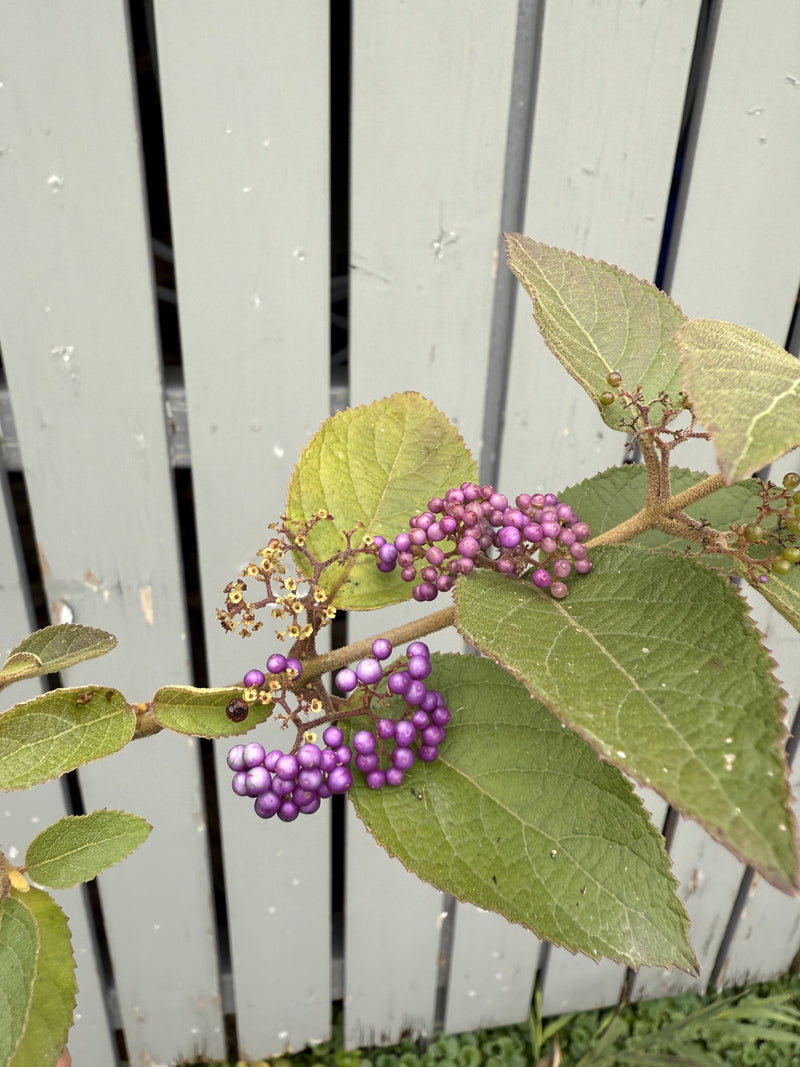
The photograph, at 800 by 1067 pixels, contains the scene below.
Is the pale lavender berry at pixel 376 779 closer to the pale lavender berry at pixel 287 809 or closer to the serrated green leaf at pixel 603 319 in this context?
the pale lavender berry at pixel 287 809

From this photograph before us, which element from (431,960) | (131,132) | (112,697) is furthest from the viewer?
(431,960)

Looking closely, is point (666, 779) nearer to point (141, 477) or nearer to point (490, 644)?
point (490, 644)

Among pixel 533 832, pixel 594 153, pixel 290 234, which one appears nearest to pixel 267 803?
pixel 533 832

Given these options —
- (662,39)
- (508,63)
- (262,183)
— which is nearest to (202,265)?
(262,183)

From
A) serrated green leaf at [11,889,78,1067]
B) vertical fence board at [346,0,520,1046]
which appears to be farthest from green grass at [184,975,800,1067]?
serrated green leaf at [11,889,78,1067]

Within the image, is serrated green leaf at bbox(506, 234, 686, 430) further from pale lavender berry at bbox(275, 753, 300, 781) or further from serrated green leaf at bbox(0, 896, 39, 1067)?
serrated green leaf at bbox(0, 896, 39, 1067)

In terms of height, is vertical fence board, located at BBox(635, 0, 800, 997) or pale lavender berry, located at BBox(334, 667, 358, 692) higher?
vertical fence board, located at BBox(635, 0, 800, 997)
